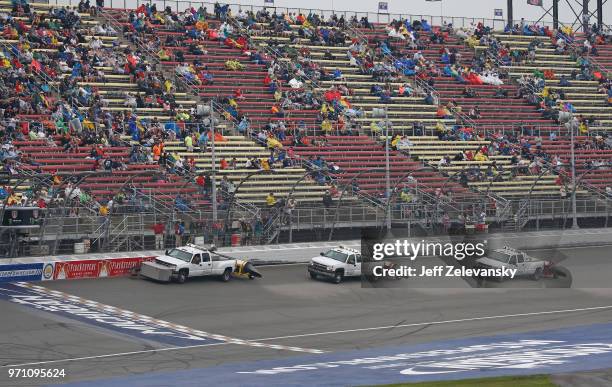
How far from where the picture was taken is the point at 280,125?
56.1 m

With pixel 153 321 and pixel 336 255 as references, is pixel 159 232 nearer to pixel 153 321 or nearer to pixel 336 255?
pixel 336 255

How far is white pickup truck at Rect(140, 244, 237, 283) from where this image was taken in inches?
1574

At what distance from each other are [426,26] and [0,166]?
34.9m

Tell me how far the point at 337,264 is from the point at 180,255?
5360 millimetres

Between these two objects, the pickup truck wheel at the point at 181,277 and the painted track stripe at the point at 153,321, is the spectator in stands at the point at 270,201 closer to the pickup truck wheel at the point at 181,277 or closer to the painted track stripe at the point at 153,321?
the pickup truck wheel at the point at 181,277

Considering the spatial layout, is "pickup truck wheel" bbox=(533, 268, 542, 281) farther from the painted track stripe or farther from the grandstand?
the painted track stripe

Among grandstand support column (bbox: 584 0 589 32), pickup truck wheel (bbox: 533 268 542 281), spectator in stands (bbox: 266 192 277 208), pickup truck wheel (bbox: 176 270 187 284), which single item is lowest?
pickup truck wheel (bbox: 533 268 542 281)

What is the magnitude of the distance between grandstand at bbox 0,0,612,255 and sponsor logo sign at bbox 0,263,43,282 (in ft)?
2.37

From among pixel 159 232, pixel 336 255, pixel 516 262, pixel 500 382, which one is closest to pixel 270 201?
pixel 336 255

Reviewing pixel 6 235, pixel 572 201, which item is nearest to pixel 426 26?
pixel 572 201

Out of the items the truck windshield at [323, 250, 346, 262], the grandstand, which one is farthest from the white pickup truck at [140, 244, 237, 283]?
the truck windshield at [323, 250, 346, 262]

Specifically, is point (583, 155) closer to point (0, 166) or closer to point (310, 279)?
point (310, 279)

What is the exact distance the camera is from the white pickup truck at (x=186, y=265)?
40.0 metres

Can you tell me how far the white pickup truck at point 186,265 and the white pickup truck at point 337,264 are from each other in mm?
2849
